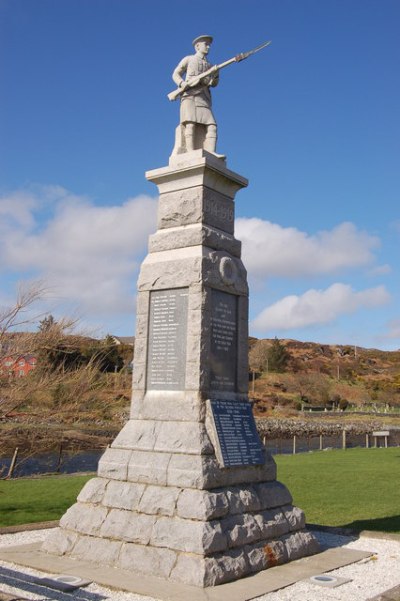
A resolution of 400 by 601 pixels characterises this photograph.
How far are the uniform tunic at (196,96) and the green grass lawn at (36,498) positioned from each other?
23.4ft

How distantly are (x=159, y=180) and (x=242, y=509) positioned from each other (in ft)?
14.9

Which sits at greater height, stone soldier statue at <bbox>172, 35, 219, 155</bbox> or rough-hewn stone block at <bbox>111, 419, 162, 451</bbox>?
stone soldier statue at <bbox>172, 35, 219, 155</bbox>

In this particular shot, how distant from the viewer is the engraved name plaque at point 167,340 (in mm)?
7711

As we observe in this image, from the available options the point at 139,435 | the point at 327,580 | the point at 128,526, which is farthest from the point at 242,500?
the point at 139,435

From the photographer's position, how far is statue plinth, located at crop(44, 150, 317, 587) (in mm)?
6727

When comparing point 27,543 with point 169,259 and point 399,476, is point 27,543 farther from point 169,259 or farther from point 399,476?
point 399,476

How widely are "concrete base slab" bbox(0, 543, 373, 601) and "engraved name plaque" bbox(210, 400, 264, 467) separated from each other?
1.32m

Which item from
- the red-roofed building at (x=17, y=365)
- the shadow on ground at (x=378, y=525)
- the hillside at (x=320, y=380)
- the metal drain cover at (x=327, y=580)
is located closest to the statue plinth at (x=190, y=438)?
the metal drain cover at (x=327, y=580)

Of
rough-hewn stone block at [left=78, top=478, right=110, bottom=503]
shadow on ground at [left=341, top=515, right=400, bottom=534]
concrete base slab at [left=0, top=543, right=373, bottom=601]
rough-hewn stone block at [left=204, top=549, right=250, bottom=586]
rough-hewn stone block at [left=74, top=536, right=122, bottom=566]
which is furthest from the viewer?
shadow on ground at [left=341, top=515, right=400, bottom=534]

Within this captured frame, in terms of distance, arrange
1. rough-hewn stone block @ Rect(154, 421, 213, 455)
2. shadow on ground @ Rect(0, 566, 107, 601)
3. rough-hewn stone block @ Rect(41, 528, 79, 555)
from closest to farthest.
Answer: shadow on ground @ Rect(0, 566, 107, 601), rough-hewn stone block @ Rect(154, 421, 213, 455), rough-hewn stone block @ Rect(41, 528, 79, 555)

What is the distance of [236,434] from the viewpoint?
758 cm

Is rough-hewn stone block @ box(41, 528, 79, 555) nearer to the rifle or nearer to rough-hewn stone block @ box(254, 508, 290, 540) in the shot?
rough-hewn stone block @ box(254, 508, 290, 540)

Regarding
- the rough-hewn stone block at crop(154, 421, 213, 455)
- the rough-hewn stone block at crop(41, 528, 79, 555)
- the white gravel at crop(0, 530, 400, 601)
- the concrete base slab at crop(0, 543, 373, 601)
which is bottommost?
the white gravel at crop(0, 530, 400, 601)

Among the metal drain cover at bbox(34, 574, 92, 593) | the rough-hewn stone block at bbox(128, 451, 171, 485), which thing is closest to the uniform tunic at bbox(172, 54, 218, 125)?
the rough-hewn stone block at bbox(128, 451, 171, 485)
